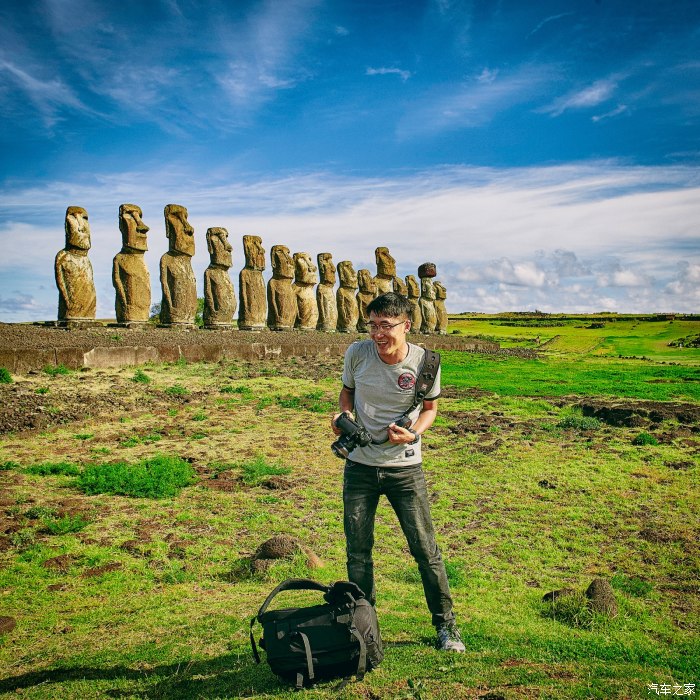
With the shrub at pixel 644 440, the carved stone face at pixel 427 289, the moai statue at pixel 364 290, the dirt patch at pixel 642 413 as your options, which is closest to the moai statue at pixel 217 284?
the moai statue at pixel 364 290

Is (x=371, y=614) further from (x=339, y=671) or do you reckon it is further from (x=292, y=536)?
(x=292, y=536)

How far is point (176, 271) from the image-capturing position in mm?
19031

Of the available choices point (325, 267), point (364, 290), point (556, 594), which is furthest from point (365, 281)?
point (556, 594)

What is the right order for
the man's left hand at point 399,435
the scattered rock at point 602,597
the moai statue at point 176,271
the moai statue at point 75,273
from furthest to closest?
1. the moai statue at point 176,271
2. the moai statue at point 75,273
3. the scattered rock at point 602,597
4. the man's left hand at point 399,435

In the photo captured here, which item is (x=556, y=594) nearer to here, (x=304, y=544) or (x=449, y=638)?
(x=449, y=638)

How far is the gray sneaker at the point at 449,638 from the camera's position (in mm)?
3826

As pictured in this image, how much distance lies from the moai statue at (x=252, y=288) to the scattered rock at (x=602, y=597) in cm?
1892

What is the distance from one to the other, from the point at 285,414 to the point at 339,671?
28.6 ft

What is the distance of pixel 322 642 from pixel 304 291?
77.2 feet

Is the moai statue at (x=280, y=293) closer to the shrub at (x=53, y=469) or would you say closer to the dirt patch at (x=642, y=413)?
the dirt patch at (x=642, y=413)

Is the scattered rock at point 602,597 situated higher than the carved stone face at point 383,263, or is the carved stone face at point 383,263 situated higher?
the carved stone face at point 383,263

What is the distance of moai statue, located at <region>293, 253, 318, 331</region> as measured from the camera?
86.2 ft

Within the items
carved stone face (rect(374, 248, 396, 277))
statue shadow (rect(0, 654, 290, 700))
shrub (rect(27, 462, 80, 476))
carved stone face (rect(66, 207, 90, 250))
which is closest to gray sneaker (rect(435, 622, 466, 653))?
statue shadow (rect(0, 654, 290, 700))

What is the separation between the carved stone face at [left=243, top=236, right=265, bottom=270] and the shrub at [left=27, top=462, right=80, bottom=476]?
16.0m
